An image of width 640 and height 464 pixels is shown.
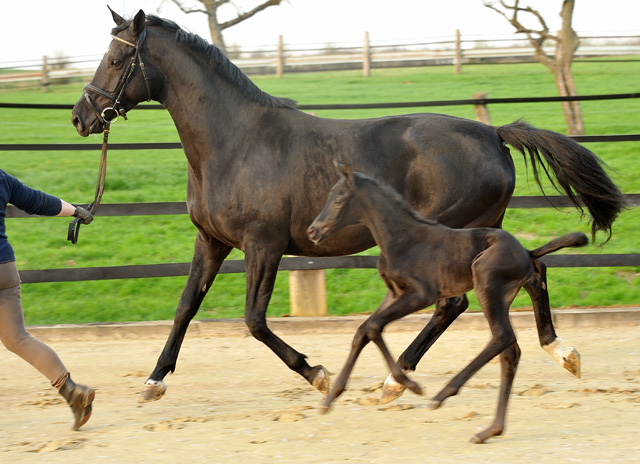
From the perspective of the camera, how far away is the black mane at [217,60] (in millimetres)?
4621

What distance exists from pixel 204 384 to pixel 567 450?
248 centimetres

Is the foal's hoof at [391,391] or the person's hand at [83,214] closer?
the foal's hoof at [391,391]

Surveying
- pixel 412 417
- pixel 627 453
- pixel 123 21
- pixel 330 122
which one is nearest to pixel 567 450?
pixel 627 453

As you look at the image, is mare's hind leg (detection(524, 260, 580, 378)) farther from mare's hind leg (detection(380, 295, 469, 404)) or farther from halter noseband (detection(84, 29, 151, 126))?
halter noseband (detection(84, 29, 151, 126))

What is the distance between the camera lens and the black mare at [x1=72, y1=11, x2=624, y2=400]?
4438 mm

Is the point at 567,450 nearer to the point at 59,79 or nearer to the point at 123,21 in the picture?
the point at 123,21

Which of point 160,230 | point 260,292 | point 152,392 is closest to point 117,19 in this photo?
point 260,292

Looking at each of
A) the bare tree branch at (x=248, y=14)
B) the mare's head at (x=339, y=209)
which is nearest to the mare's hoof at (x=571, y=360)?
the mare's head at (x=339, y=209)

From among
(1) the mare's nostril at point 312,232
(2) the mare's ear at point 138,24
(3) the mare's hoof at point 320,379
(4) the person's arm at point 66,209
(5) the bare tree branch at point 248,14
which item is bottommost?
(3) the mare's hoof at point 320,379

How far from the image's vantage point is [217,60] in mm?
4656

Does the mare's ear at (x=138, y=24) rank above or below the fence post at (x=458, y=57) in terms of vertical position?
above

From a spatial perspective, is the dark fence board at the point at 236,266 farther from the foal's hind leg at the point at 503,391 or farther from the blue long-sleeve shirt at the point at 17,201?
the foal's hind leg at the point at 503,391

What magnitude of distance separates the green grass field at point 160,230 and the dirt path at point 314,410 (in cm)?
105

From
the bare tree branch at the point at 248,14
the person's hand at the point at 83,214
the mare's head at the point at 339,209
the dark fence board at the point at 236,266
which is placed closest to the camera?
the mare's head at the point at 339,209
